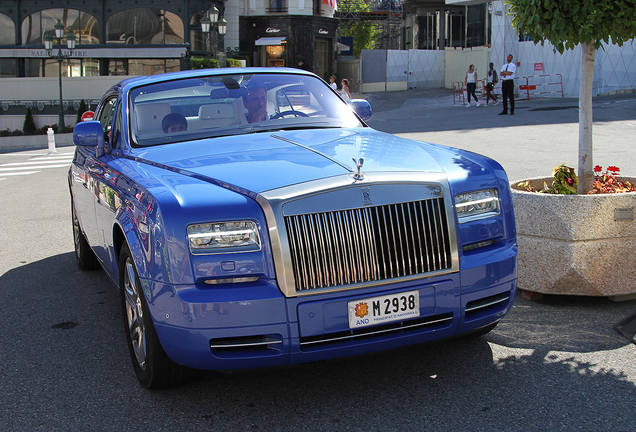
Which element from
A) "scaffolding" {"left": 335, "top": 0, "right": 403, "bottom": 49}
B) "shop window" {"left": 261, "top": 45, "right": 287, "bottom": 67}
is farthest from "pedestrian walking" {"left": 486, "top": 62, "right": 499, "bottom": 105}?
"scaffolding" {"left": 335, "top": 0, "right": 403, "bottom": 49}

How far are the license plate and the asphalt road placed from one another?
0.77ft

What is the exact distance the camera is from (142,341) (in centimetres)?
371

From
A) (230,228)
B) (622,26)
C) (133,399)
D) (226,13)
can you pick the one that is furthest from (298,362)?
(226,13)

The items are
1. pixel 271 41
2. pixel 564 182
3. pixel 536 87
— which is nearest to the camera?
pixel 564 182

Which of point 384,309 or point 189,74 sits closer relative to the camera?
point 384,309

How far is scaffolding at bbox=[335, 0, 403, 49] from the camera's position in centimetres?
6425

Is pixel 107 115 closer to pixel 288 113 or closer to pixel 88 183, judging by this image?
pixel 88 183

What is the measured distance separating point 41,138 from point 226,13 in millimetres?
20117

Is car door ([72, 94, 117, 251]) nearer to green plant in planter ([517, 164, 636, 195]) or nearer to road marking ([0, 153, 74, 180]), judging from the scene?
green plant in planter ([517, 164, 636, 195])

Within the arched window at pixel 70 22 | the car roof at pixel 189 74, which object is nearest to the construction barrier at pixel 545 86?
the arched window at pixel 70 22

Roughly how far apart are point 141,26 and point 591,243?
4129cm

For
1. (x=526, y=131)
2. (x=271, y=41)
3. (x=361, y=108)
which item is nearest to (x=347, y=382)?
(x=361, y=108)

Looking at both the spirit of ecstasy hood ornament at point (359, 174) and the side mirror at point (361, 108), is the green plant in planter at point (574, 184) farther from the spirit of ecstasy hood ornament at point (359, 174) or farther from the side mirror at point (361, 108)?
the spirit of ecstasy hood ornament at point (359, 174)

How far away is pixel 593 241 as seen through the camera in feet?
15.8
